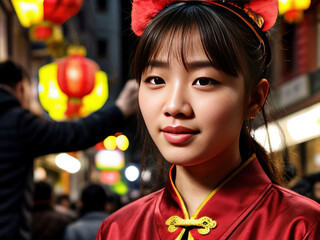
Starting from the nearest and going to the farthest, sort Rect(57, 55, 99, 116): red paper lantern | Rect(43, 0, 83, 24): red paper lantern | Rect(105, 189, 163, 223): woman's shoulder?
Rect(105, 189, 163, 223): woman's shoulder < Rect(43, 0, 83, 24): red paper lantern < Rect(57, 55, 99, 116): red paper lantern

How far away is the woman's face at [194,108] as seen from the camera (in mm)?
1526

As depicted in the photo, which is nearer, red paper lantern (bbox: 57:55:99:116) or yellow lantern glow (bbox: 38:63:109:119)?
red paper lantern (bbox: 57:55:99:116)

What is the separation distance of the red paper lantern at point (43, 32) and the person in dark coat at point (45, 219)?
438 centimetres

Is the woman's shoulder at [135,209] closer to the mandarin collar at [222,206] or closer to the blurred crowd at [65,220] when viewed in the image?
the mandarin collar at [222,206]

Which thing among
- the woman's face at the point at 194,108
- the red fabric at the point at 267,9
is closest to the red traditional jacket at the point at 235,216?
the woman's face at the point at 194,108

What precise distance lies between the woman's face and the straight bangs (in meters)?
0.02

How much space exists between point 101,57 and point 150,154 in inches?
1557

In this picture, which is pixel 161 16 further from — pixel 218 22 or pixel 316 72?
pixel 316 72

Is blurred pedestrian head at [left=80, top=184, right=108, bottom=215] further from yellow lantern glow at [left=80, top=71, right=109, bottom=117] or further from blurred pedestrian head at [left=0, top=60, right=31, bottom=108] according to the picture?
yellow lantern glow at [left=80, top=71, right=109, bottom=117]

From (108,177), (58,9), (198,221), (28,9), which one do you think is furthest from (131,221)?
(108,177)

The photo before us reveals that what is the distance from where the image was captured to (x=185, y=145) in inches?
60.7

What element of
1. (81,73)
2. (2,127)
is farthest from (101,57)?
(2,127)

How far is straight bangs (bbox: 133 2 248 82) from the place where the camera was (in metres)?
1.57

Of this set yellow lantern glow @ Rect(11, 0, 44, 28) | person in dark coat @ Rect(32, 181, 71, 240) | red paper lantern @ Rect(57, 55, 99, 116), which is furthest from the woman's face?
red paper lantern @ Rect(57, 55, 99, 116)
